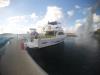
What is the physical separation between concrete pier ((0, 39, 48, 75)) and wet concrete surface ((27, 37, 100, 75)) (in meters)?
0.05

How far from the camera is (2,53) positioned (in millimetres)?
1701

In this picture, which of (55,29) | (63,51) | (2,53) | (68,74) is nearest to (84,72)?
(68,74)

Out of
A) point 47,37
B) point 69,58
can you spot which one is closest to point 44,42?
point 47,37

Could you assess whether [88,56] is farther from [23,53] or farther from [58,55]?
[23,53]

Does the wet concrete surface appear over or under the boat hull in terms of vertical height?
under

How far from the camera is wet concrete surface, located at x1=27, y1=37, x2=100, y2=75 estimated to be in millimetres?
1706

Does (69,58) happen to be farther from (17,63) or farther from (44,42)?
(17,63)

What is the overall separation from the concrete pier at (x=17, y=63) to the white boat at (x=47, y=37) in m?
0.09

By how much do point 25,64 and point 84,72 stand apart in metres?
0.51

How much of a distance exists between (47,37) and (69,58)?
0.89 ft

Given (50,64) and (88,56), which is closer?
(50,64)

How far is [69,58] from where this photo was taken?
1.77 m

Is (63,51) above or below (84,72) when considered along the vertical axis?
above

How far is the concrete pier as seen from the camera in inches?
66.1
